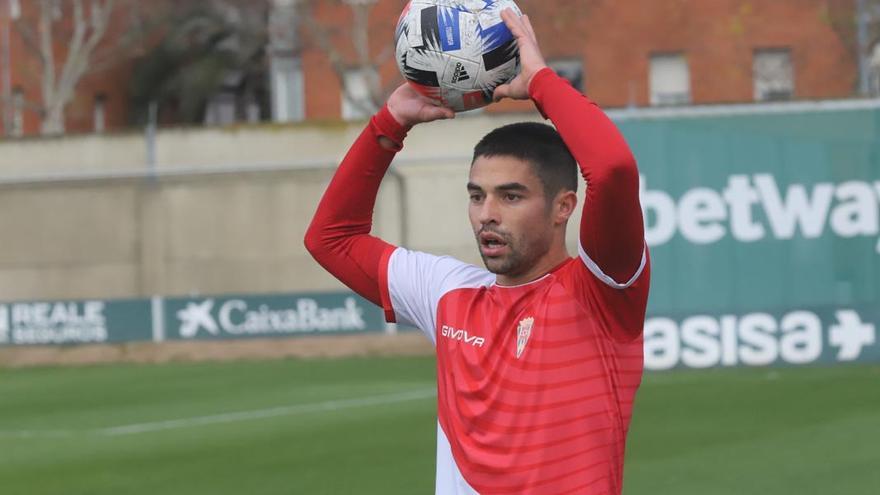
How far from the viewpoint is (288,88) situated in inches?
1618

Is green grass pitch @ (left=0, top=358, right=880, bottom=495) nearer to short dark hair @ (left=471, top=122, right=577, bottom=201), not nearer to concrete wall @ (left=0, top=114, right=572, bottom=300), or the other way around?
concrete wall @ (left=0, top=114, right=572, bottom=300)

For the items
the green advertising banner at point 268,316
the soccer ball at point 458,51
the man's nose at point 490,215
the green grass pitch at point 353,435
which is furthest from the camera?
the green advertising banner at point 268,316

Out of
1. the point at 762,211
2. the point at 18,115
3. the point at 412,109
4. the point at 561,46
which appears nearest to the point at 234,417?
the point at 762,211

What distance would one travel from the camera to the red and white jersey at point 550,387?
398 cm

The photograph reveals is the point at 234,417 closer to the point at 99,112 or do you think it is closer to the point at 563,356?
the point at 563,356

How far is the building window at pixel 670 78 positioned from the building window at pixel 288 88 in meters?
9.33

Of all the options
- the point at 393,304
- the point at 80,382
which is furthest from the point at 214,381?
the point at 393,304

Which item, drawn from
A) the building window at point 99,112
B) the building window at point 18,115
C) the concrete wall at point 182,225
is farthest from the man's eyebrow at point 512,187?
the building window at point 99,112

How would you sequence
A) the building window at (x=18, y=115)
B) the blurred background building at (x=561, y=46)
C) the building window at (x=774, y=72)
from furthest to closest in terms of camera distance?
the building window at (x=18, y=115) → the building window at (x=774, y=72) → the blurred background building at (x=561, y=46)

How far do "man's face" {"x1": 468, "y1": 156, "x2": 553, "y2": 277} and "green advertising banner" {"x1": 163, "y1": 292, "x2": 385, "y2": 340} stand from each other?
15270 mm

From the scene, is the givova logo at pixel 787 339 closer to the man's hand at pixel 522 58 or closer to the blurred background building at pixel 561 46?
the man's hand at pixel 522 58

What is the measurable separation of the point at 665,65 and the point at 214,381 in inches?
934

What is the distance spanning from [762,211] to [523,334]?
11841mm

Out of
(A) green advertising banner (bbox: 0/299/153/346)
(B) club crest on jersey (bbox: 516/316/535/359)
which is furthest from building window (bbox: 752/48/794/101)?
(B) club crest on jersey (bbox: 516/316/535/359)
